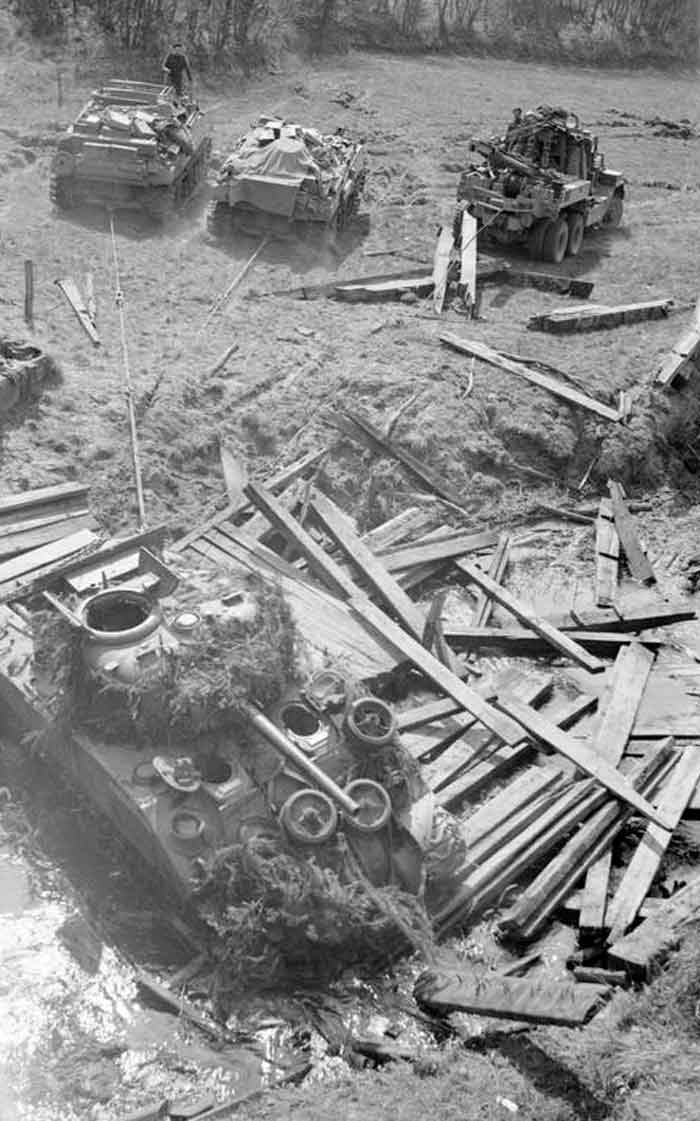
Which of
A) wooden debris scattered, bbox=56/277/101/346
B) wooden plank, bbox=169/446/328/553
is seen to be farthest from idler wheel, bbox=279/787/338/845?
wooden debris scattered, bbox=56/277/101/346

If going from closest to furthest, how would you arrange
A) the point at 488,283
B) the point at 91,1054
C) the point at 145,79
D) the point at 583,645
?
the point at 91,1054
the point at 583,645
the point at 488,283
the point at 145,79

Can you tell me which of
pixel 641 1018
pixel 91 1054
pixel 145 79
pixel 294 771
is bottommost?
pixel 91 1054

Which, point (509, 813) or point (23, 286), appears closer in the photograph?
point (509, 813)

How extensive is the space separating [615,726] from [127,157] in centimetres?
1420

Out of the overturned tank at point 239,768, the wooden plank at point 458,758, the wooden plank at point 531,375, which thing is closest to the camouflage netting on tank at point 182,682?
the overturned tank at point 239,768

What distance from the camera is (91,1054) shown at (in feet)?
28.2

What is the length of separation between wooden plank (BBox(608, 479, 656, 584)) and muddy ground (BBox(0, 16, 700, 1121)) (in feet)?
1.50

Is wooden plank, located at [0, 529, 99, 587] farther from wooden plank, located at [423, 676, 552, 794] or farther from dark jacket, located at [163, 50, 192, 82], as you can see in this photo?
dark jacket, located at [163, 50, 192, 82]

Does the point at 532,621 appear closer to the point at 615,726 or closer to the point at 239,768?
the point at 615,726

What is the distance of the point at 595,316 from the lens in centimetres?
1938

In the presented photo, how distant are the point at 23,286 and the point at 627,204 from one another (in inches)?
568

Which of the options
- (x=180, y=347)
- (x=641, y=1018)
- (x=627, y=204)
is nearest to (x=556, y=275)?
(x=627, y=204)

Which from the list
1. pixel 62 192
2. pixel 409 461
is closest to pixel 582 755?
pixel 409 461

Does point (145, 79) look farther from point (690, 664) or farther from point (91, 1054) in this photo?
point (91, 1054)
